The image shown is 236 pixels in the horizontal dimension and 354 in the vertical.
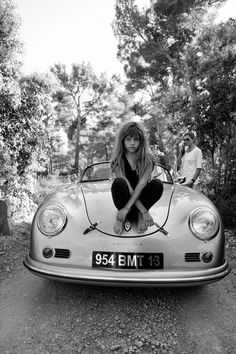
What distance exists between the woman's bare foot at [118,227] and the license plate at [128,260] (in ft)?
0.54

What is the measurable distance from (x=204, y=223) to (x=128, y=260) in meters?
0.67

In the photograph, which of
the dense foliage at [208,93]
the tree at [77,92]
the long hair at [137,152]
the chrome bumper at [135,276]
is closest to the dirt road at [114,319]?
the chrome bumper at [135,276]

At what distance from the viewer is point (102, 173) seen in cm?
356

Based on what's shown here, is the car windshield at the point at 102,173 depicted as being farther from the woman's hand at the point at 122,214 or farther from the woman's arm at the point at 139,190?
the woman's hand at the point at 122,214

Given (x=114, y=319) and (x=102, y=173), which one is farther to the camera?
(x=102, y=173)

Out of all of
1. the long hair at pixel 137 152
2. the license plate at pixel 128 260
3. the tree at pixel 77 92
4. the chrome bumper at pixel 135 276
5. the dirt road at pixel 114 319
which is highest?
the tree at pixel 77 92

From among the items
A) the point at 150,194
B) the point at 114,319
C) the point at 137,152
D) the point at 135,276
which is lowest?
the point at 114,319

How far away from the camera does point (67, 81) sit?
25.6m

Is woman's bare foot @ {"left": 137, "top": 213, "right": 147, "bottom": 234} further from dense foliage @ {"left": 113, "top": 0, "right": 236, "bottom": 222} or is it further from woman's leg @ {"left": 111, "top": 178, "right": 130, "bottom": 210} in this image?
dense foliage @ {"left": 113, "top": 0, "right": 236, "bottom": 222}

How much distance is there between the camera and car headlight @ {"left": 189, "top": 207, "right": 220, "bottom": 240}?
2006 millimetres

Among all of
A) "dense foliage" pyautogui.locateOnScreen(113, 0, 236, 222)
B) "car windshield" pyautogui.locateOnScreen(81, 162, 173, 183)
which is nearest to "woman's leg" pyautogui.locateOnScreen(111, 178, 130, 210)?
"car windshield" pyautogui.locateOnScreen(81, 162, 173, 183)

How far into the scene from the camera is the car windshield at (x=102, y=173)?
3.37 m

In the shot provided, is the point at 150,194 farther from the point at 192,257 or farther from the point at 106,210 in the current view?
the point at 192,257

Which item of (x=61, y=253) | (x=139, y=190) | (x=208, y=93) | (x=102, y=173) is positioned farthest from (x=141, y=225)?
(x=208, y=93)
